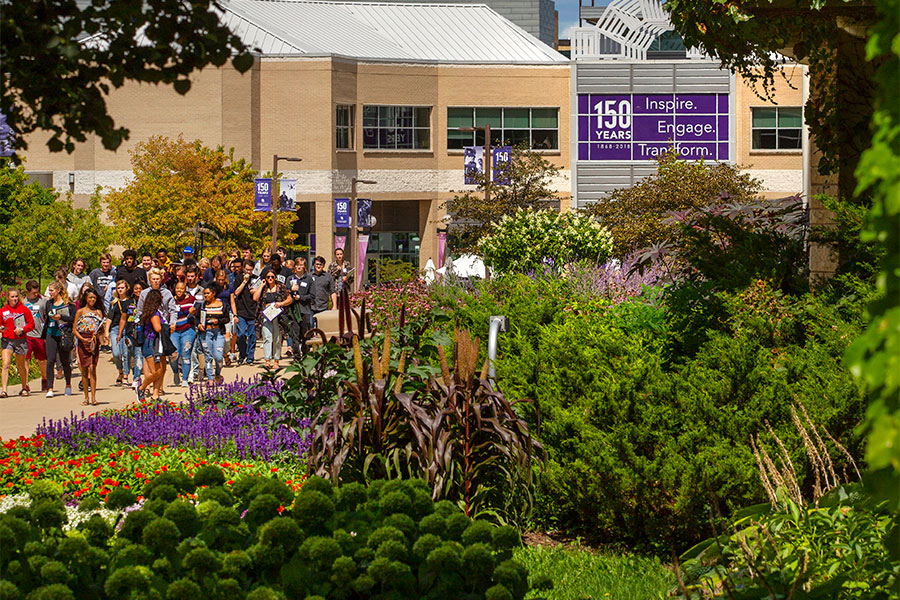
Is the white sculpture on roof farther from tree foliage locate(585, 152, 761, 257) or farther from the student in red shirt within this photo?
the student in red shirt

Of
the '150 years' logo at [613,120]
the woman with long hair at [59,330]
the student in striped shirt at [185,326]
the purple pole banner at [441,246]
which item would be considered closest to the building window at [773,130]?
the '150 years' logo at [613,120]

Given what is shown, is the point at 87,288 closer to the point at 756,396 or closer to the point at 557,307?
the point at 557,307

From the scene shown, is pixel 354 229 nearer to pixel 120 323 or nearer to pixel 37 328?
pixel 120 323

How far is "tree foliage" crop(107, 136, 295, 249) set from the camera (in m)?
45.7

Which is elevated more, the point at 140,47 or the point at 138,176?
the point at 138,176

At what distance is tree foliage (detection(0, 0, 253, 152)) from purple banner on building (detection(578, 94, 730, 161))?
51889mm

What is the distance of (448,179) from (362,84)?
623 cm

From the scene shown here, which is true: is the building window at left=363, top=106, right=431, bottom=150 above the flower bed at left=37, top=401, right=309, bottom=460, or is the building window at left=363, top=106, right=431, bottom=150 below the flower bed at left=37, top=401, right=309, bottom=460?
above

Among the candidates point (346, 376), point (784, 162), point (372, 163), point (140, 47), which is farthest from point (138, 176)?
point (140, 47)

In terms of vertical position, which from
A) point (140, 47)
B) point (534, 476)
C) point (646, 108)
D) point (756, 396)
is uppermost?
point (646, 108)

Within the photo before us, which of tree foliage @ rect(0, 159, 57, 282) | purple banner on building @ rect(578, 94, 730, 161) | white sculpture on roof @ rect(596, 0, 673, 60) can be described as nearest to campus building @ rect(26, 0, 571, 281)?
purple banner on building @ rect(578, 94, 730, 161)

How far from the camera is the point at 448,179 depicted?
56156mm

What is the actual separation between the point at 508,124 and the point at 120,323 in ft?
139

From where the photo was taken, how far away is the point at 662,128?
54.2 m
